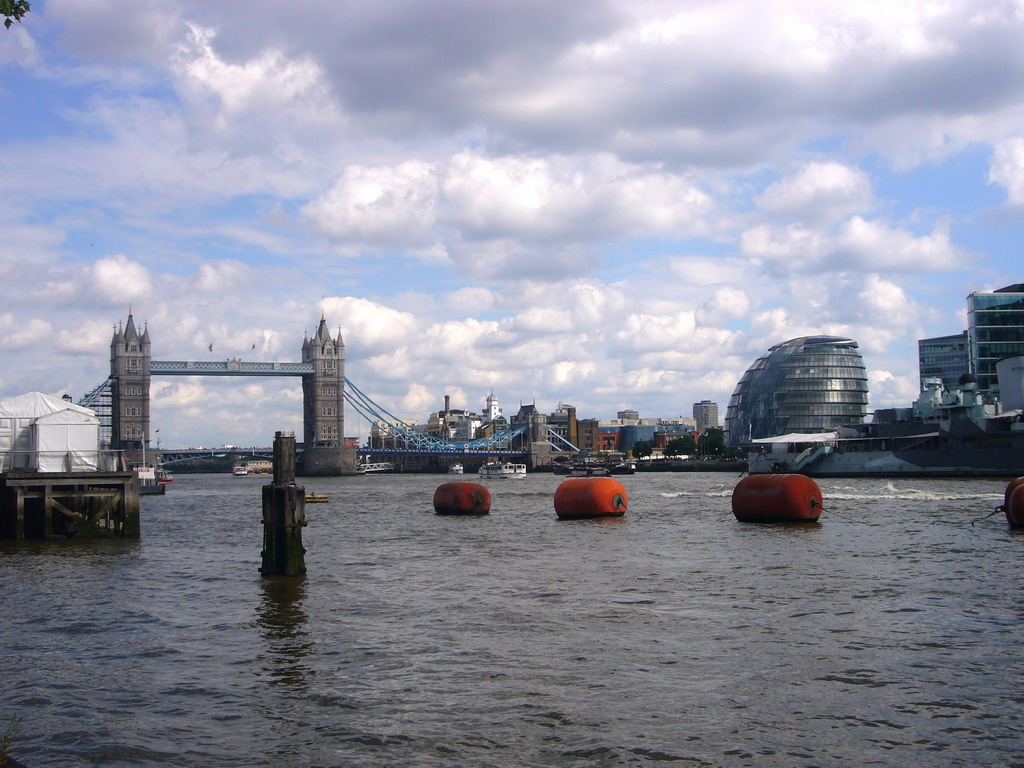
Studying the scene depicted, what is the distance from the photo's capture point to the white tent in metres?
33.8

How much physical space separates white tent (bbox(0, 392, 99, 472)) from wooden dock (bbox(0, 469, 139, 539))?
1.21m

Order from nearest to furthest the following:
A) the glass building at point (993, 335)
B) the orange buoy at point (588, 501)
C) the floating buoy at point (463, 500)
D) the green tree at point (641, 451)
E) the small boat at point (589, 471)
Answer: the orange buoy at point (588, 501) → the floating buoy at point (463, 500) → the glass building at point (993, 335) → the small boat at point (589, 471) → the green tree at point (641, 451)

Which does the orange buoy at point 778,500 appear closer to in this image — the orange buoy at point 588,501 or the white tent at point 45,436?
the orange buoy at point 588,501

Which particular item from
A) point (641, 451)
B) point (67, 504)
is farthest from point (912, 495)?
point (641, 451)

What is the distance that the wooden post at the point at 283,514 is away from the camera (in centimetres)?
2016

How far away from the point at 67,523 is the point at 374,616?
65.8ft

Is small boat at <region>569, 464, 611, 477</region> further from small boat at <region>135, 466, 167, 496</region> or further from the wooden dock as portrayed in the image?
the wooden dock

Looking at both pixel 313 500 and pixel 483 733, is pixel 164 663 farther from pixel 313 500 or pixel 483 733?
pixel 313 500

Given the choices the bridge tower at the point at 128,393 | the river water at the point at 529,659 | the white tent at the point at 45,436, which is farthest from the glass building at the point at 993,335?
the bridge tower at the point at 128,393

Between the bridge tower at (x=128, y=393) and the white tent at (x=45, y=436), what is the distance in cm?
15769

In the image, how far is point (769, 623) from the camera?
15.0 meters

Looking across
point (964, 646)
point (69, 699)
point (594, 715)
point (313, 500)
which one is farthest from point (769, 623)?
point (313, 500)

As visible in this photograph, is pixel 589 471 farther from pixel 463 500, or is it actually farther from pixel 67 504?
pixel 67 504

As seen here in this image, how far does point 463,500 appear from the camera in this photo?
45.0 meters
